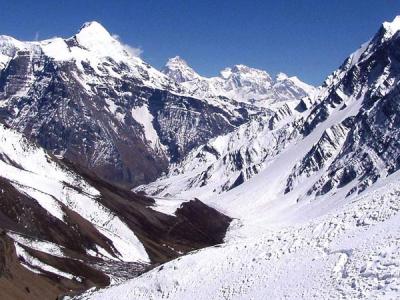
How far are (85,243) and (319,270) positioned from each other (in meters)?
110

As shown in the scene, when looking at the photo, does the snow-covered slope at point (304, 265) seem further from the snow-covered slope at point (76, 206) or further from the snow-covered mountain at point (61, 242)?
the snow-covered slope at point (76, 206)

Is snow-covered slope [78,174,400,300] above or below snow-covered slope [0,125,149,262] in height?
below

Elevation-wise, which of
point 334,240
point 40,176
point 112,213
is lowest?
point 334,240

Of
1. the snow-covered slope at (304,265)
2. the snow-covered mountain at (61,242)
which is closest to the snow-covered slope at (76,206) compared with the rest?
the snow-covered mountain at (61,242)

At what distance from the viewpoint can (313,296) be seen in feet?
135

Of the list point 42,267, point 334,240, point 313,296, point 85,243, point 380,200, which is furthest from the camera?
point 85,243

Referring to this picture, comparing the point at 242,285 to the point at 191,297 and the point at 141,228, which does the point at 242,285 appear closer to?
the point at 191,297

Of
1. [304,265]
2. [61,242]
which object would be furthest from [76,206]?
[304,265]

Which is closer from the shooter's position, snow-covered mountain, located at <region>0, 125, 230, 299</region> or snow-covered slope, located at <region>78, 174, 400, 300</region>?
snow-covered slope, located at <region>78, 174, 400, 300</region>

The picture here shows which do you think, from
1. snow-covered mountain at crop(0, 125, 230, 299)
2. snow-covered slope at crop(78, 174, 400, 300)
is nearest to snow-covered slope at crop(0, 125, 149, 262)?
snow-covered mountain at crop(0, 125, 230, 299)

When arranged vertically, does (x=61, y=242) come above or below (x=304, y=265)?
above

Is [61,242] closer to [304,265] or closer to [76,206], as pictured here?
[76,206]

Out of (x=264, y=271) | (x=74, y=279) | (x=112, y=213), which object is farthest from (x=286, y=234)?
(x=112, y=213)

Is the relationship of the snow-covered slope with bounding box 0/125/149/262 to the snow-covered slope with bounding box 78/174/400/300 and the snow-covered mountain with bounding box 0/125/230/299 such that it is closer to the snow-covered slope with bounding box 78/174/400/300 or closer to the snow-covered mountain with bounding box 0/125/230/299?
the snow-covered mountain with bounding box 0/125/230/299
